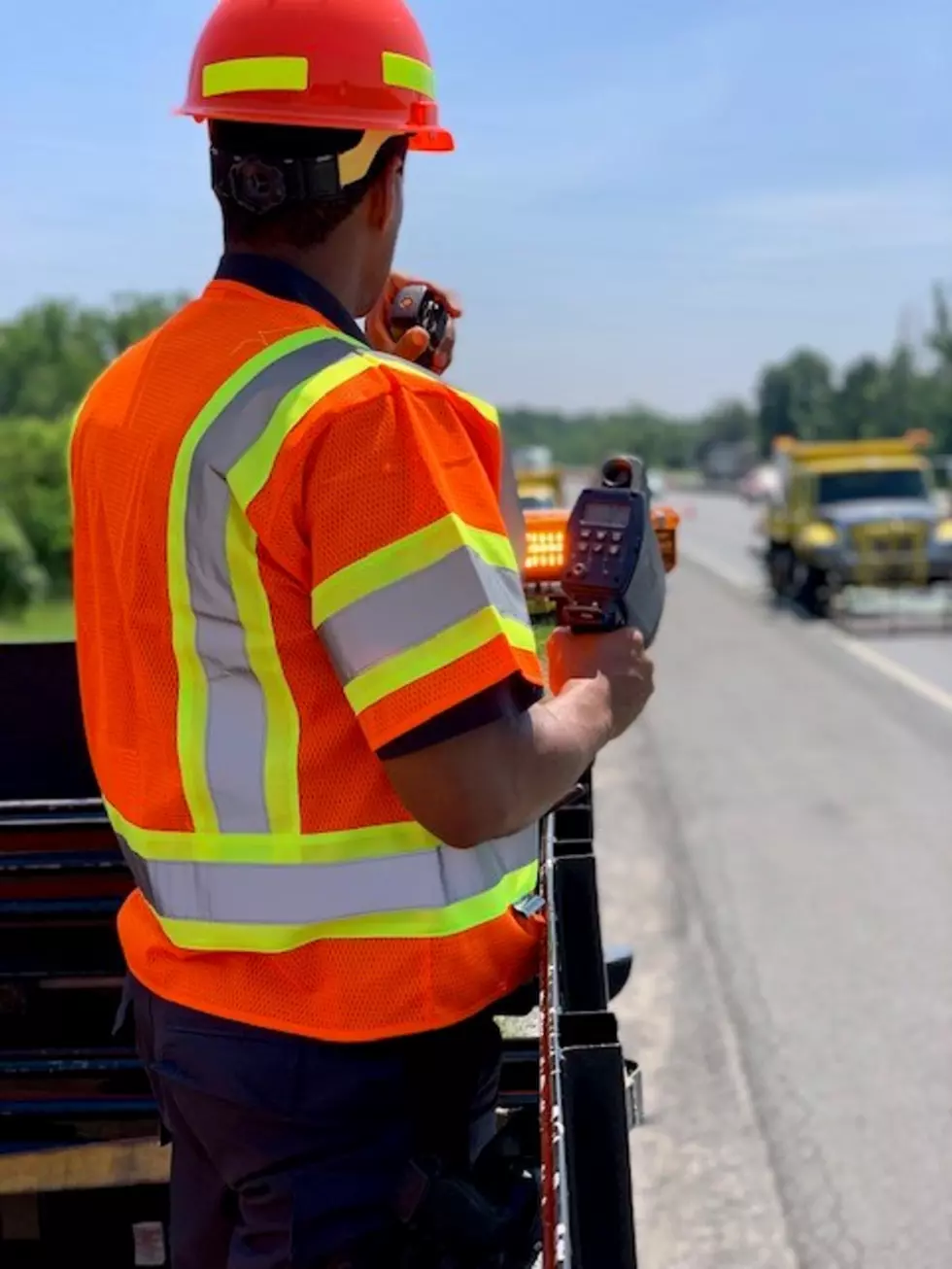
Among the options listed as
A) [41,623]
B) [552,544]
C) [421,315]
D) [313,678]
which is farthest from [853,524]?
[313,678]

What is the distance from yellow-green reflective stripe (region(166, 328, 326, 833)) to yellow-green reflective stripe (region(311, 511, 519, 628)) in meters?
0.20

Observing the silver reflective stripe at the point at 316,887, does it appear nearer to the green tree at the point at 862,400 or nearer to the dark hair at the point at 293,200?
the dark hair at the point at 293,200

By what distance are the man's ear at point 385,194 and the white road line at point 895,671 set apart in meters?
11.8

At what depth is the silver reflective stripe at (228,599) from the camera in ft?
5.71

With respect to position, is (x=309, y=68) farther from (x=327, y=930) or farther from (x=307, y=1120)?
(x=307, y=1120)

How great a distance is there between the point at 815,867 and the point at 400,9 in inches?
263

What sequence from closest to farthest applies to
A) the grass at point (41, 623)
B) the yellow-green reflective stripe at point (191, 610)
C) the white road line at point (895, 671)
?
1. the yellow-green reflective stripe at point (191, 610)
2. the white road line at point (895, 671)
3. the grass at point (41, 623)

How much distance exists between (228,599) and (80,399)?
16.0ft

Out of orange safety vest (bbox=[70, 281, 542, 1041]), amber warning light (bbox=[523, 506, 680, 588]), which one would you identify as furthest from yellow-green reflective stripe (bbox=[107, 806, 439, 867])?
amber warning light (bbox=[523, 506, 680, 588])

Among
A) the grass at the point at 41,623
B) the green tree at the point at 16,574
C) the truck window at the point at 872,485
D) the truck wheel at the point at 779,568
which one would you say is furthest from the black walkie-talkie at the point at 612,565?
the green tree at the point at 16,574

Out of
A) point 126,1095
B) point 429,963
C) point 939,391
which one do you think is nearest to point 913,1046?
point 126,1095

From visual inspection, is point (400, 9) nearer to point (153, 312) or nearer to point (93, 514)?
point (93, 514)

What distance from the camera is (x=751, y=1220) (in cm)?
439

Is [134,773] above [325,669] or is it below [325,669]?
below
